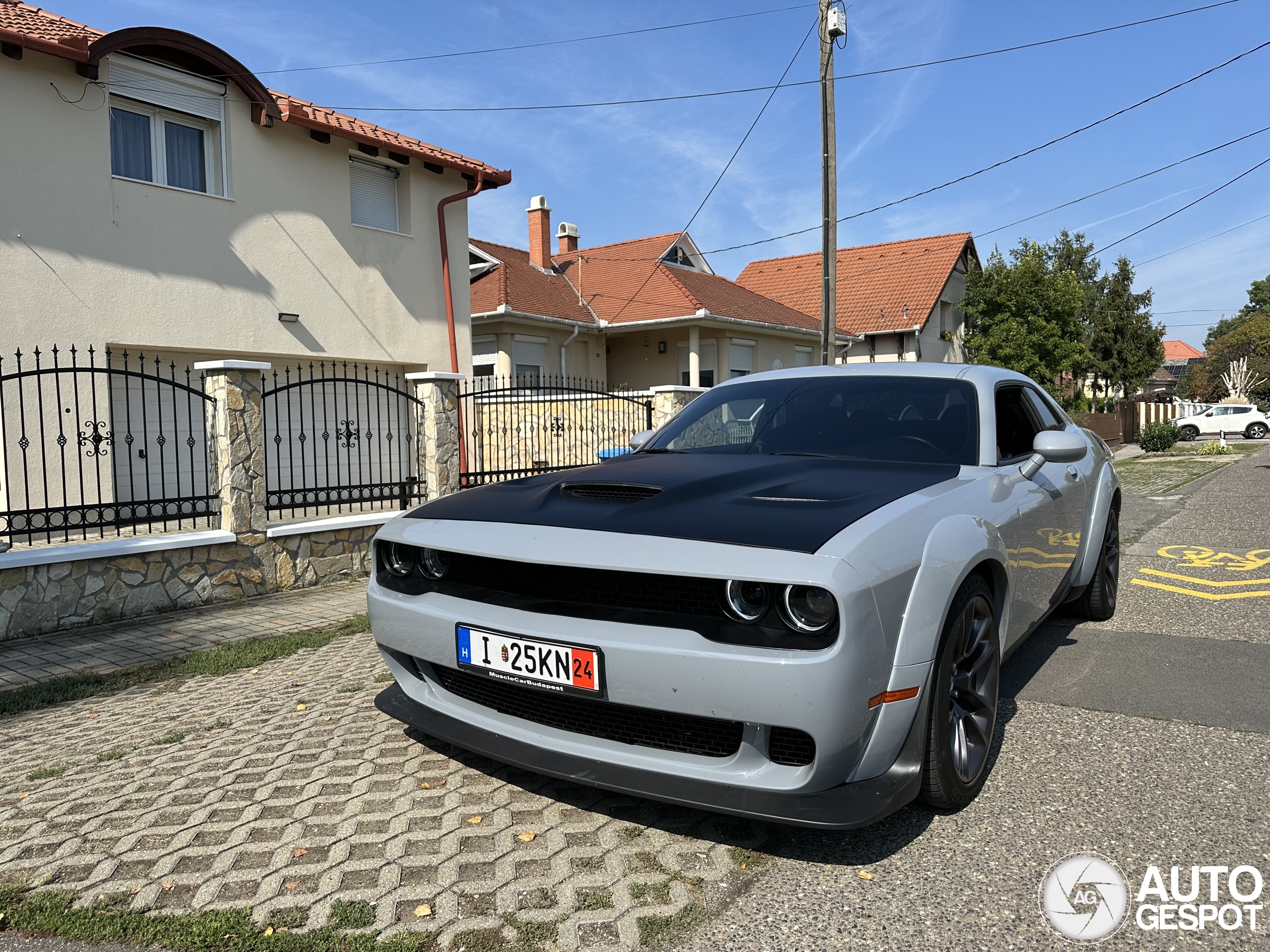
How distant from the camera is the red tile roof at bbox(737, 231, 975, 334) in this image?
2709 cm

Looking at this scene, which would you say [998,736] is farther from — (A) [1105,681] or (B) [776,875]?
(B) [776,875]

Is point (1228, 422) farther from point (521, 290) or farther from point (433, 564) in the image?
point (433, 564)

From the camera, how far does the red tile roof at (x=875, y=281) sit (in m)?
27.1

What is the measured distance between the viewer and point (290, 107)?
1175cm

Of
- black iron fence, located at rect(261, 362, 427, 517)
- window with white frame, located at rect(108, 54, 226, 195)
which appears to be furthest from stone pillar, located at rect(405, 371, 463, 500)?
→ window with white frame, located at rect(108, 54, 226, 195)

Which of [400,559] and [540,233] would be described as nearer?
A: [400,559]

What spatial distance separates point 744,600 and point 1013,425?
88.9 inches

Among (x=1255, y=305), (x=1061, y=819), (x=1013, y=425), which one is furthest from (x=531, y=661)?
(x=1255, y=305)

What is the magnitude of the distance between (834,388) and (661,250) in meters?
19.0

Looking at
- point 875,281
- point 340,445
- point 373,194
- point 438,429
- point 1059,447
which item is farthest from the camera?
point 875,281

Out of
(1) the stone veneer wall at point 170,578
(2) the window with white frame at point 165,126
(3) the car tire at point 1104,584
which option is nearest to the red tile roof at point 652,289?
(2) the window with white frame at point 165,126

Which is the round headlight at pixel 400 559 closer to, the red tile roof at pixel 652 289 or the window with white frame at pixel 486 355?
the window with white frame at pixel 486 355

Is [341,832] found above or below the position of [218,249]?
below

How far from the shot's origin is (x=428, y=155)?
13391 millimetres
